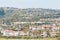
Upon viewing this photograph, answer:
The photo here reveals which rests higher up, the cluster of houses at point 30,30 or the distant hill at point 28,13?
the distant hill at point 28,13

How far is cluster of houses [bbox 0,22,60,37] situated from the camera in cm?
375

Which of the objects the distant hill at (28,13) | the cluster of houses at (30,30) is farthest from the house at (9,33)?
the distant hill at (28,13)

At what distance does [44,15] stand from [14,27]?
86 centimetres

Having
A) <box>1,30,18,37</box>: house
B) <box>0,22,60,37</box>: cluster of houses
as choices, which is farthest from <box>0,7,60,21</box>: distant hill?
<box>1,30,18,37</box>: house

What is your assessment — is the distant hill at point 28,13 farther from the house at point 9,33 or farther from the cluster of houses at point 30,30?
the house at point 9,33

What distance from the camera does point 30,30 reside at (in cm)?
377

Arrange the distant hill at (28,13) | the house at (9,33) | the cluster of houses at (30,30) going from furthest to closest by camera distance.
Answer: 1. the distant hill at (28,13)
2. the house at (9,33)
3. the cluster of houses at (30,30)

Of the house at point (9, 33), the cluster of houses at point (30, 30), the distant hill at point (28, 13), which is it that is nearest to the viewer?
the cluster of houses at point (30, 30)

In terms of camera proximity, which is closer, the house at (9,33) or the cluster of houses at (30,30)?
the cluster of houses at (30,30)

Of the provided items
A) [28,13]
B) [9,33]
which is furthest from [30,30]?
[28,13]

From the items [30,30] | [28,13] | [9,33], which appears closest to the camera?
[30,30]

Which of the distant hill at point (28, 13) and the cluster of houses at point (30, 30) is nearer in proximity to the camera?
the cluster of houses at point (30, 30)

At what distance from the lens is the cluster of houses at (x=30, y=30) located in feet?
12.3

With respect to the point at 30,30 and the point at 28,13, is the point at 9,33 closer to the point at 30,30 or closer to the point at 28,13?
the point at 30,30
